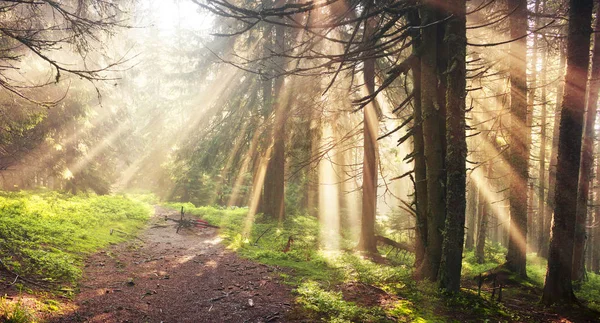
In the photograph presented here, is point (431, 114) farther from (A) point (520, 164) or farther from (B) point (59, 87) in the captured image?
(B) point (59, 87)

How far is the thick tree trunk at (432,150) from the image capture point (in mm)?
6793

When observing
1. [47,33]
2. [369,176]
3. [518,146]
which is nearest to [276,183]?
[369,176]

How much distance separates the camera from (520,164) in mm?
10281

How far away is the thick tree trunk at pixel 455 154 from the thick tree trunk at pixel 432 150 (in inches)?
19.9

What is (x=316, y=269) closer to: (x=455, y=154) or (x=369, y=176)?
(x=369, y=176)

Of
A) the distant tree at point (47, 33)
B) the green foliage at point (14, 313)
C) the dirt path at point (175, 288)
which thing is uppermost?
the distant tree at point (47, 33)

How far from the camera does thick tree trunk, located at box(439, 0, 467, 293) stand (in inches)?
243

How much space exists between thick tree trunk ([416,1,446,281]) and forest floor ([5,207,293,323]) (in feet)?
10.2

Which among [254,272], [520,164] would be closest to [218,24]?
[254,272]

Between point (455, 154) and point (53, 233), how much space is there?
9.89 meters

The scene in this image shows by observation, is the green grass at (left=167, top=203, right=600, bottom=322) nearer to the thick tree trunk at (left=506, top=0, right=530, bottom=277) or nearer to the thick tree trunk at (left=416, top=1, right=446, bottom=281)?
the thick tree trunk at (left=416, top=1, right=446, bottom=281)

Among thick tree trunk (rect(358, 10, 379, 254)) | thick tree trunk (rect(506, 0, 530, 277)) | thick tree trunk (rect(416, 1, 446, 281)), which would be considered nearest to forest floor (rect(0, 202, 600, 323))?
thick tree trunk (rect(416, 1, 446, 281))

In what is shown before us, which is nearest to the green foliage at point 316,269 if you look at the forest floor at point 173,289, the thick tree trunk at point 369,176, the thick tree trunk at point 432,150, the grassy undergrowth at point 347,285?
the grassy undergrowth at point 347,285

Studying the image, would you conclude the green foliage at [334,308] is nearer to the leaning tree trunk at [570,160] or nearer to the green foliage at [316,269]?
the green foliage at [316,269]
